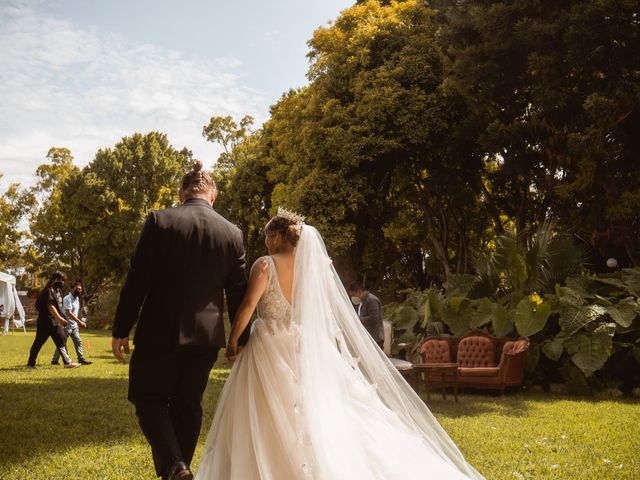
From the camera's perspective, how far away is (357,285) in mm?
10055

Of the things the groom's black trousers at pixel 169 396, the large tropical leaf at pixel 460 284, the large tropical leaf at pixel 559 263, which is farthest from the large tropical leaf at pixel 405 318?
the groom's black trousers at pixel 169 396

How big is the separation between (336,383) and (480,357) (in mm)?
8670

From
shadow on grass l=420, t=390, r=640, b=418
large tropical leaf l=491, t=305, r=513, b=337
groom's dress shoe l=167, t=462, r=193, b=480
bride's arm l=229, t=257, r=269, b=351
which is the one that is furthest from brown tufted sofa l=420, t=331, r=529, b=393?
groom's dress shoe l=167, t=462, r=193, b=480

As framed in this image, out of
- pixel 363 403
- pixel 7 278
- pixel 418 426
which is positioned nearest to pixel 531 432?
pixel 418 426

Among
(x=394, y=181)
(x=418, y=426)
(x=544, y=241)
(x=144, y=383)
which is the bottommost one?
(x=418, y=426)

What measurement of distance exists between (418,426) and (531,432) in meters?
3.29

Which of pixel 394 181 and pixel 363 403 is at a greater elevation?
pixel 394 181

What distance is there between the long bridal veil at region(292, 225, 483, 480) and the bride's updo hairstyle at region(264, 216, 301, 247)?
0.19 ft

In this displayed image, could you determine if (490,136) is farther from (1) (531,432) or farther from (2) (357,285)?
(1) (531,432)

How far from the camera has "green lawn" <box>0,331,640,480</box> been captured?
5.43 meters

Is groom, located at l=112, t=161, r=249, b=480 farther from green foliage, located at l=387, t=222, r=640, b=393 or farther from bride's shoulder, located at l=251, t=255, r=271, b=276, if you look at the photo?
green foliage, located at l=387, t=222, r=640, b=393

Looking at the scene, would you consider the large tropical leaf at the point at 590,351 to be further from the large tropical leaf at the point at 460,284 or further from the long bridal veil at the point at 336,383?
the long bridal veil at the point at 336,383

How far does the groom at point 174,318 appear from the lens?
3848 mm

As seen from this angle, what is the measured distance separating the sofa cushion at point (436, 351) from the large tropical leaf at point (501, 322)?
42.1 inches
